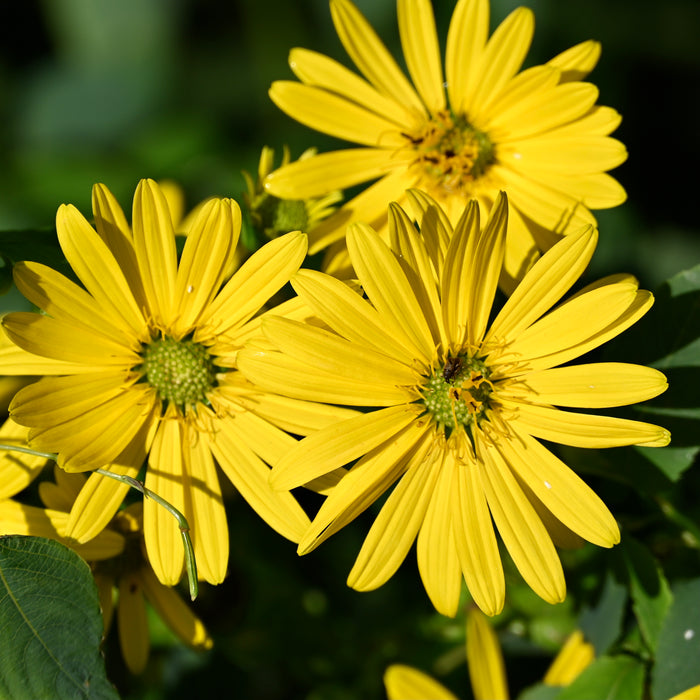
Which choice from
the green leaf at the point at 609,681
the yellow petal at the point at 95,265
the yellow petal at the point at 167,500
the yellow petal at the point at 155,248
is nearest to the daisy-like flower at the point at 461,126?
the yellow petal at the point at 155,248

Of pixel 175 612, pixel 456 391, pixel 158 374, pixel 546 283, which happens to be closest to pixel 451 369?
pixel 456 391

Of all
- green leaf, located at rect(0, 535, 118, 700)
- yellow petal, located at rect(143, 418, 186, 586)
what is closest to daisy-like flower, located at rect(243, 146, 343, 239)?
yellow petal, located at rect(143, 418, 186, 586)

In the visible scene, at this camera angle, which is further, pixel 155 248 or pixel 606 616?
pixel 606 616

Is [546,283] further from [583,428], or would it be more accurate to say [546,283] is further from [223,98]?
[223,98]

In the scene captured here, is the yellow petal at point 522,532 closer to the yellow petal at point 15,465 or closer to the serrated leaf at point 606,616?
the serrated leaf at point 606,616

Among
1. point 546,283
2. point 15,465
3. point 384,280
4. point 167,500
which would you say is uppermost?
point 546,283

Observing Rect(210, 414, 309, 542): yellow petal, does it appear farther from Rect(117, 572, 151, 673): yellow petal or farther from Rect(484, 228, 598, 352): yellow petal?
Rect(484, 228, 598, 352): yellow petal
